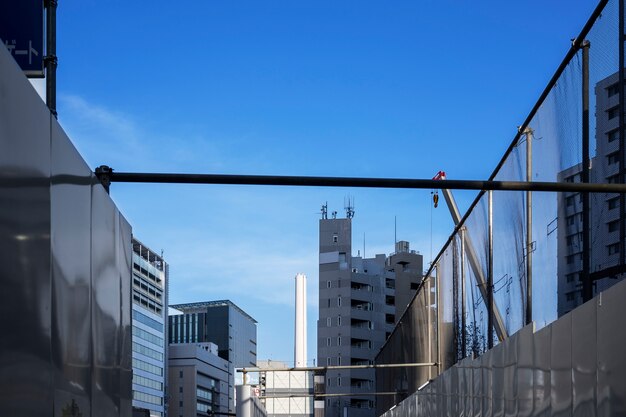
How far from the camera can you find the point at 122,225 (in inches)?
324

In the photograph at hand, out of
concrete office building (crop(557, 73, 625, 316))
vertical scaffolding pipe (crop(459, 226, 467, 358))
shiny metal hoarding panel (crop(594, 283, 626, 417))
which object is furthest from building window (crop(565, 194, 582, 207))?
vertical scaffolding pipe (crop(459, 226, 467, 358))

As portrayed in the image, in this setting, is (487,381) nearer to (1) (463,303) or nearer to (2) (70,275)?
(1) (463,303)

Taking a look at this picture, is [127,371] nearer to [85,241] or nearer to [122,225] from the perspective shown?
[122,225]

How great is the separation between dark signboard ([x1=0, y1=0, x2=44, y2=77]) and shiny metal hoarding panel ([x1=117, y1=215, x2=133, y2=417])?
4.04ft

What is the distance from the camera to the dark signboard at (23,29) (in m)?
7.56

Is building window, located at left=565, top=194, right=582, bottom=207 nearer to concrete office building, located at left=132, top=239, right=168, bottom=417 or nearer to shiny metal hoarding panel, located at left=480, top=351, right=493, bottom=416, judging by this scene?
shiny metal hoarding panel, located at left=480, top=351, right=493, bottom=416

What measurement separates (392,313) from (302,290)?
10853mm

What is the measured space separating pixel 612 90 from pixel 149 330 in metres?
174

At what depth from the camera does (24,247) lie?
16.3 ft

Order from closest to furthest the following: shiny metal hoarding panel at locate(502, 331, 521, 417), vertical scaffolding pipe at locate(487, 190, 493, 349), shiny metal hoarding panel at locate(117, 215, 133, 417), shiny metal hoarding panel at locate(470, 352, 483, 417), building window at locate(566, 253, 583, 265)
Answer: shiny metal hoarding panel at locate(117, 215, 133, 417) → building window at locate(566, 253, 583, 265) → shiny metal hoarding panel at locate(502, 331, 521, 417) → shiny metal hoarding panel at locate(470, 352, 483, 417) → vertical scaffolding pipe at locate(487, 190, 493, 349)

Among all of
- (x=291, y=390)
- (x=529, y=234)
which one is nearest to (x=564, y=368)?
(x=529, y=234)

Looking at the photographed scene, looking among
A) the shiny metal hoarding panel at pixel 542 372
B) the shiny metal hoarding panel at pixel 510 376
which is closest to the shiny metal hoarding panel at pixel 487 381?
the shiny metal hoarding panel at pixel 510 376

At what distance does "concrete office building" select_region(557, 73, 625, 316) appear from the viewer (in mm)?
9141

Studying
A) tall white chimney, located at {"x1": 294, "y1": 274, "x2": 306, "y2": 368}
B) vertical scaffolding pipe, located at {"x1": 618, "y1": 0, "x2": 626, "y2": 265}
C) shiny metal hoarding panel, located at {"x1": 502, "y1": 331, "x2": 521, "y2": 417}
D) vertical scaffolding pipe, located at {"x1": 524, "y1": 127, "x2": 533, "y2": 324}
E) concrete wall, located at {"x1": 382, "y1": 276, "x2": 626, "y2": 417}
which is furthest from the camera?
tall white chimney, located at {"x1": 294, "y1": 274, "x2": 306, "y2": 368}
